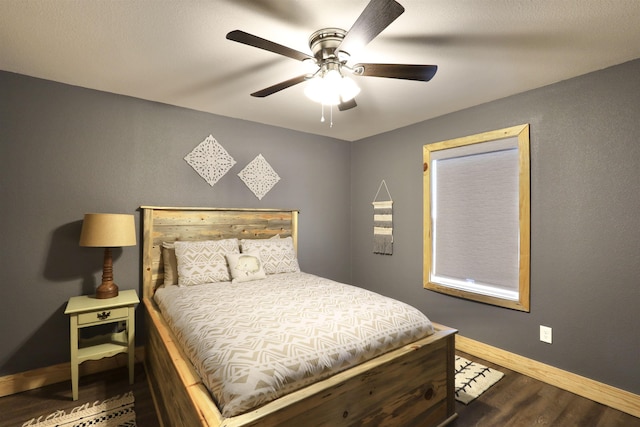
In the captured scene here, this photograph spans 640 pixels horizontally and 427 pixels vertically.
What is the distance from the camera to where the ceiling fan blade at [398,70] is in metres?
1.62

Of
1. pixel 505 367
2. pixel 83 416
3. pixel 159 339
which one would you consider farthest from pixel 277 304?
pixel 505 367

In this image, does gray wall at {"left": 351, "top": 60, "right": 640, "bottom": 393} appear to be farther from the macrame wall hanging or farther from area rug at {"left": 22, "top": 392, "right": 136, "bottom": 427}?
area rug at {"left": 22, "top": 392, "right": 136, "bottom": 427}

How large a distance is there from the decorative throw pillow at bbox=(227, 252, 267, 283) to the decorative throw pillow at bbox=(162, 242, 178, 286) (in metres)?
0.47

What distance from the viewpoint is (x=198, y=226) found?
9.94ft

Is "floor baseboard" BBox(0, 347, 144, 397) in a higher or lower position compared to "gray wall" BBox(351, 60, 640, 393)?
lower

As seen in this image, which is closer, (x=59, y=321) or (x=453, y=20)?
(x=453, y=20)

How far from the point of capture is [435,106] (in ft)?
9.64

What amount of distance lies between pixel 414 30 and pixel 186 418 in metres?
2.27

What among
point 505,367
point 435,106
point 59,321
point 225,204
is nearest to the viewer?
point 59,321

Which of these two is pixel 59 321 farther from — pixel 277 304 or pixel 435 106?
pixel 435 106

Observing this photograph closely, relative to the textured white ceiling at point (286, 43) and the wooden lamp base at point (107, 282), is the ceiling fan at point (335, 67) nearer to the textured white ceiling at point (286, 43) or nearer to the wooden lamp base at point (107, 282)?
the textured white ceiling at point (286, 43)

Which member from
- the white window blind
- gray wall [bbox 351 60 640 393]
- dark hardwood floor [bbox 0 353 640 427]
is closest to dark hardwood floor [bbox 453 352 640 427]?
dark hardwood floor [bbox 0 353 640 427]

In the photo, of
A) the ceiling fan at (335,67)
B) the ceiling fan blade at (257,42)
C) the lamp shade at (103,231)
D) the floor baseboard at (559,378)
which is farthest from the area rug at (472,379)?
the lamp shade at (103,231)

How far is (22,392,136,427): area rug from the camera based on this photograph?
1891 millimetres
